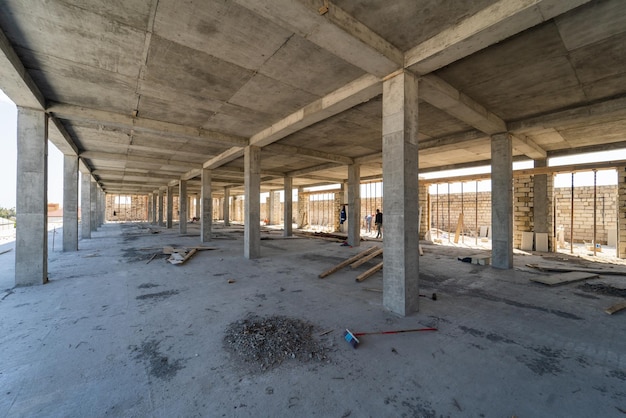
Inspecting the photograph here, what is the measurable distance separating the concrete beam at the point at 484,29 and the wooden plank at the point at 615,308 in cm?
504

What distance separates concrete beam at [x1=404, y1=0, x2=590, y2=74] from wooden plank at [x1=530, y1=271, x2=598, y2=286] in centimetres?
601

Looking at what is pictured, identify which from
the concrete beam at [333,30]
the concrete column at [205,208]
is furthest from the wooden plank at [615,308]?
the concrete column at [205,208]

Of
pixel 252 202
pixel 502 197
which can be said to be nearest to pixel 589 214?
pixel 502 197

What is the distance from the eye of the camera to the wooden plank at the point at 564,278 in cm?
643

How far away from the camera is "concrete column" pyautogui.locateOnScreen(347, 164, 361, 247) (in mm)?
13094

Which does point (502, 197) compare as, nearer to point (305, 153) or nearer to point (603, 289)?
point (603, 289)

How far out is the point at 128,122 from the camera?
7.22m

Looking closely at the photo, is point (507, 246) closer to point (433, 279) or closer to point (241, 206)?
point (433, 279)

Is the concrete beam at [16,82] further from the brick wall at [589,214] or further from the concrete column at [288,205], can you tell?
the brick wall at [589,214]

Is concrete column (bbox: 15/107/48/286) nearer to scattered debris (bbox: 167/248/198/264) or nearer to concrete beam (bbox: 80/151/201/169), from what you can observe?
scattered debris (bbox: 167/248/198/264)

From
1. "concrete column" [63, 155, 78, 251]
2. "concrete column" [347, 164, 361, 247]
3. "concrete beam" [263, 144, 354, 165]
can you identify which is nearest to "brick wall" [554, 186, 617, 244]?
"concrete column" [347, 164, 361, 247]

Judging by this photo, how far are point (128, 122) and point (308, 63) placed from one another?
225 inches

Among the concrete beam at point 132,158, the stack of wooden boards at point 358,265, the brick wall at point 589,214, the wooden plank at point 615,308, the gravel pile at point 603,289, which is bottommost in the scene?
the gravel pile at point 603,289

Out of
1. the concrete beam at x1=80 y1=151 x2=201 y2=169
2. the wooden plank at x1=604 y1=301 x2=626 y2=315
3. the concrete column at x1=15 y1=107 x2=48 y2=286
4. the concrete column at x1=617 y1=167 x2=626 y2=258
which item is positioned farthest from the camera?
the concrete beam at x1=80 y1=151 x2=201 y2=169
